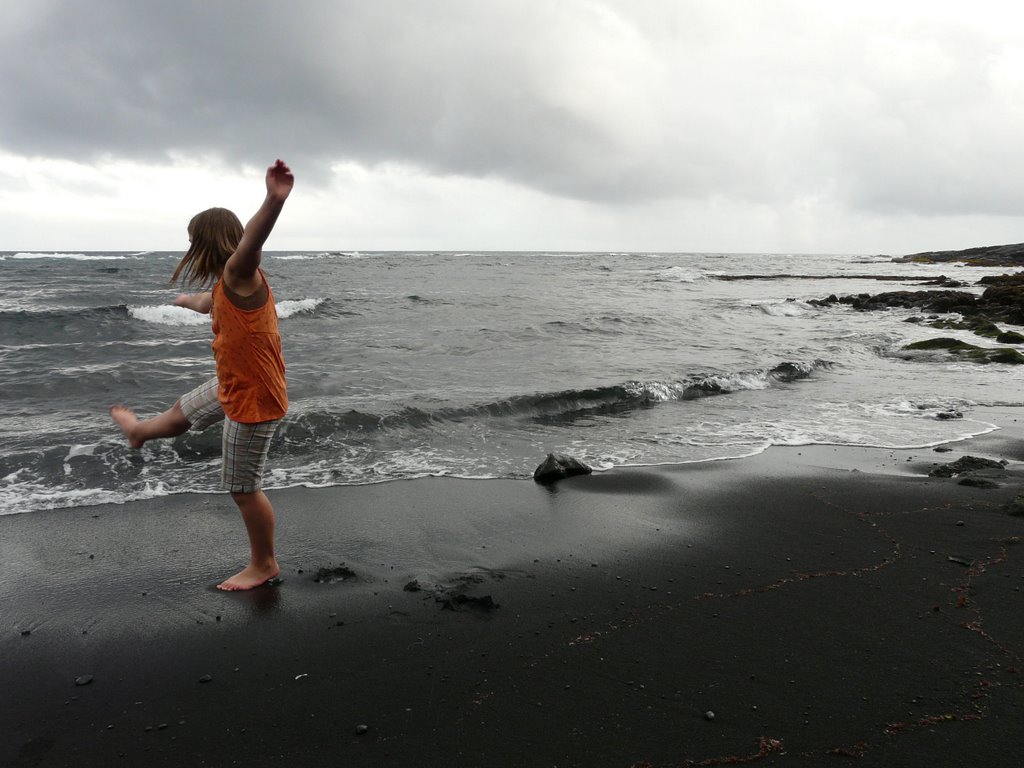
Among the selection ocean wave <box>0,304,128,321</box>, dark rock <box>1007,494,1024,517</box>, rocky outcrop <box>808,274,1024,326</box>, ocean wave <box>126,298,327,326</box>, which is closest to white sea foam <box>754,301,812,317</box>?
rocky outcrop <box>808,274,1024,326</box>

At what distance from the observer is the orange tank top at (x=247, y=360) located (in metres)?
3.43

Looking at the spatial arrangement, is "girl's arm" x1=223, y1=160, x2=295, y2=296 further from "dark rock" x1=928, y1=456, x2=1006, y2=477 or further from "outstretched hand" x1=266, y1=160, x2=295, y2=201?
"dark rock" x1=928, y1=456, x2=1006, y2=477

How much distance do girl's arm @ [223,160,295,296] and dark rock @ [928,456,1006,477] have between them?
6257mm

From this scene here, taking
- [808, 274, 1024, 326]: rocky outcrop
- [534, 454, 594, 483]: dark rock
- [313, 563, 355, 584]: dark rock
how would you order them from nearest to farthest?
1. [313, 563, 355, 584]: dark rock
2. [534, 454, 594, 483]: dark rock
3. [808, 274, 1024, 326]: rocky outcrop

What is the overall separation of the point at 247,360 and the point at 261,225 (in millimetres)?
855

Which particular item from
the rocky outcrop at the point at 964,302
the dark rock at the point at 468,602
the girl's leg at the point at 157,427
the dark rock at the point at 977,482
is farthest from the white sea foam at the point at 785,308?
the girl's leg at the point at 157,427

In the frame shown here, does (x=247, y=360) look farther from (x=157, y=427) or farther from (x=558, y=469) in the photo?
(x=558, y=469)

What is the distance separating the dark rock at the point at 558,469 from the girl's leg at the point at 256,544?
283 centimetres

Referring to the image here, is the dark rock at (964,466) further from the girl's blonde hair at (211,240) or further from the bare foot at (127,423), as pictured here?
the bare foot at (127,423)

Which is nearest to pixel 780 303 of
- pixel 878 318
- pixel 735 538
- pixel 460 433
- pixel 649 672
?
pixel 878 318

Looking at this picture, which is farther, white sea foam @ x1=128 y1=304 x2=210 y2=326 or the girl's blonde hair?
white sea foam @ x1=128 y1=304 x2=210 y2=326

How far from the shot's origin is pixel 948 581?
3.88 meters

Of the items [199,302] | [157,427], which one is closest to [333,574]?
[157,427]

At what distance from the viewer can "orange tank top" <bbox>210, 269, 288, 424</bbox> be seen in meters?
3.43
